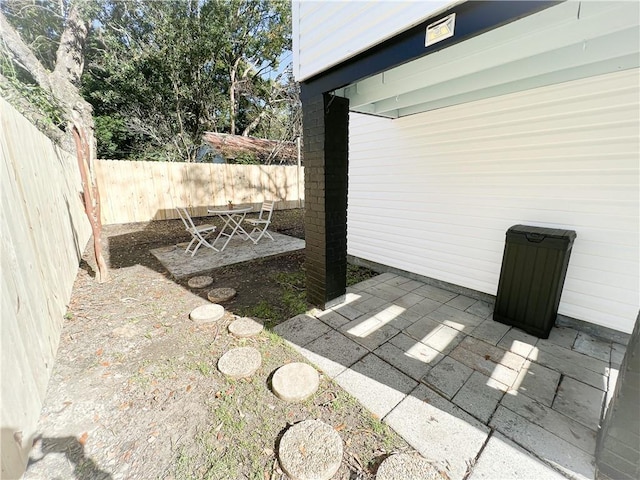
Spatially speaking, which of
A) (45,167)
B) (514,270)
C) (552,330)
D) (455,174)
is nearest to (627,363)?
(514,270)

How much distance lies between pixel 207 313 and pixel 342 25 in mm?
3149

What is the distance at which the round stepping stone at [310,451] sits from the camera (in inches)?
56.2

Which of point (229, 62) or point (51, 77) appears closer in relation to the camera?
point (51, 77)

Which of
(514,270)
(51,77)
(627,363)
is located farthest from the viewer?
(51,77)

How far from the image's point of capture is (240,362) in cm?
227

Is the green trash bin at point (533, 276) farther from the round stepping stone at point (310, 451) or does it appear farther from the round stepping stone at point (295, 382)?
the round stepping stone at point (310, 451)

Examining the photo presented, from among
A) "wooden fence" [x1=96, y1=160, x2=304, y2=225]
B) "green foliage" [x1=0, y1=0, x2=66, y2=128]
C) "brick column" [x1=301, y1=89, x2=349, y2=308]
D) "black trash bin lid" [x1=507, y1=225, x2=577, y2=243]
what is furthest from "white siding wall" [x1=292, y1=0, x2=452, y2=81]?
"green foliage" [x1=0, y1=0, x2=66, y2=128]

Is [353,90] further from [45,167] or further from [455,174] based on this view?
[45,167]

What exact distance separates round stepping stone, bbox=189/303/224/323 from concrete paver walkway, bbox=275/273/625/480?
76 cm

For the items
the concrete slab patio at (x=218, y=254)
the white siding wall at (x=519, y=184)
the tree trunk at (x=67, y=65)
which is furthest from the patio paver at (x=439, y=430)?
the tree trunk at (x=67, y=65)

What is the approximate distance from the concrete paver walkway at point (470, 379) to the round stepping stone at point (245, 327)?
0.72 ft

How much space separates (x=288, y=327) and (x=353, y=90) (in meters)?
2.62

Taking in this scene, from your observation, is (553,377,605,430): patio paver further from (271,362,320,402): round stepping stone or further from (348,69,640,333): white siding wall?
(271,362,320,402): round stepping stone

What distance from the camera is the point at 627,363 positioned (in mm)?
1289
